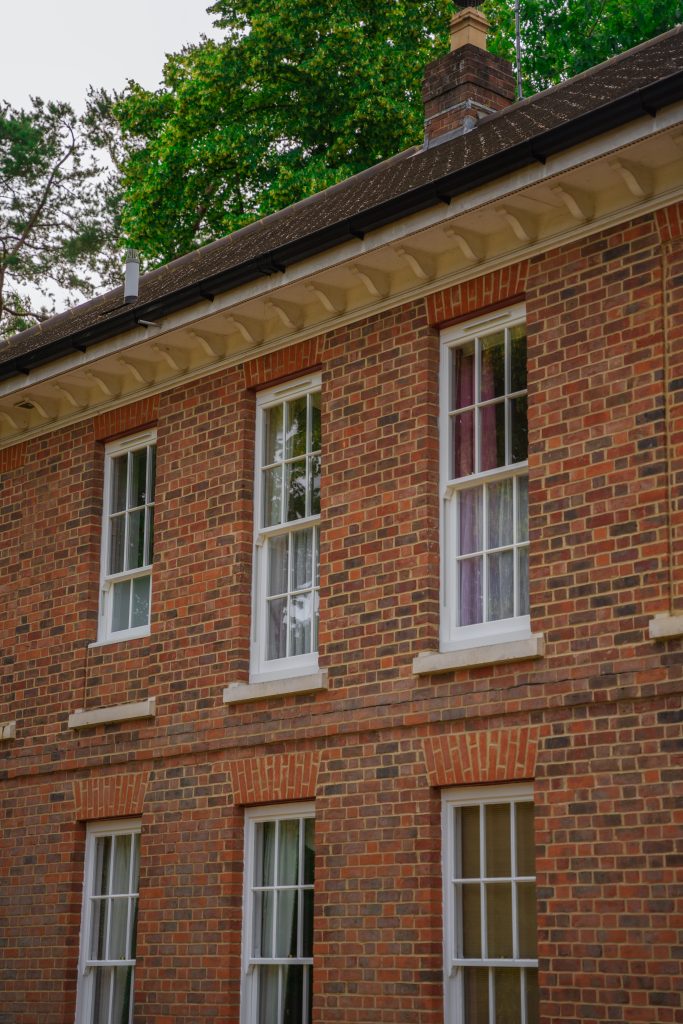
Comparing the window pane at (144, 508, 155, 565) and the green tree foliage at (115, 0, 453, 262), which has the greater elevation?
the green tree foliage at (115, 0, 453, 262)

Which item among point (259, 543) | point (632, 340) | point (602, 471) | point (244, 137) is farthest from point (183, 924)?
point (244, 137)

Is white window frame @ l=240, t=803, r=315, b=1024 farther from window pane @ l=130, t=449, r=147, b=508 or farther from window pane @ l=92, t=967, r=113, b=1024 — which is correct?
window pane @ l=130, t=449, r=147, b=508

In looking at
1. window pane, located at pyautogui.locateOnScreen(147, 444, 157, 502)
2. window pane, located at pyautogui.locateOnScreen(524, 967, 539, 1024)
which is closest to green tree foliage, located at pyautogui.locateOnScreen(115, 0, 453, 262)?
window pane, located at pyautogui.locateOnScreen(147, 444, 157, 502)

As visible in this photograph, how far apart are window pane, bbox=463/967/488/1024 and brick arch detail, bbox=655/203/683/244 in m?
5.09

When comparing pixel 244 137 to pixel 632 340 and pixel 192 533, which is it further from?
pixel 632 340

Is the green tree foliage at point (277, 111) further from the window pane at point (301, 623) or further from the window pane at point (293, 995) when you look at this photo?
the window pane at point (293, 995)

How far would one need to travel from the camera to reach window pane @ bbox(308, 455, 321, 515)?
40.8ft

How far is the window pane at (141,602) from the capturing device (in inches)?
547

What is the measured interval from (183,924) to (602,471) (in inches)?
205

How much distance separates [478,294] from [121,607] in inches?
193

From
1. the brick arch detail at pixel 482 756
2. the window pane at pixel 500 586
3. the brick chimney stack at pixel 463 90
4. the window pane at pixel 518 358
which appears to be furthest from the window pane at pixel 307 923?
the brick chimney stack at pixel 463 90

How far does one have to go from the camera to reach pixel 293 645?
40.8 feet

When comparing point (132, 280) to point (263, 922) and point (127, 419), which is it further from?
point (263, 922)

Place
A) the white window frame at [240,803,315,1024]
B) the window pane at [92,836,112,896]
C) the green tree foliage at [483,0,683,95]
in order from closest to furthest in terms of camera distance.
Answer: the white window frame at [240,803,315,1024]
the window pane at [92,836,112,896]
the green tree foliage at [483,0,683,95]
